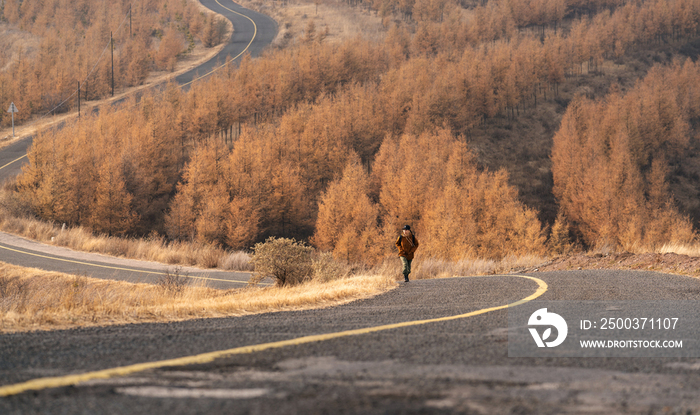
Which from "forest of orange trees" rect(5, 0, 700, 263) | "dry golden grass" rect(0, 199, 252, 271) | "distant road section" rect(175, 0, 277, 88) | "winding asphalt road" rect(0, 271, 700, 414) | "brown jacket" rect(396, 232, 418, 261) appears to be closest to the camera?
"winding asphalt road" rect(0, 271, 700, 414)

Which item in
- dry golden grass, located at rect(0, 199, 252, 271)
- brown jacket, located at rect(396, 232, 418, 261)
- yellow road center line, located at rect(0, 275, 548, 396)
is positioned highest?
yellow road center line, located at rect(0, 275, 548, 396)

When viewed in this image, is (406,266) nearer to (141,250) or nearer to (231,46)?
(141,250)

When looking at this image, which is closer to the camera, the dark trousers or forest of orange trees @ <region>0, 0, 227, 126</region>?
the dark trousers

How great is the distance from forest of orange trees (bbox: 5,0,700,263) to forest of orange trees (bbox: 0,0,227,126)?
210cm

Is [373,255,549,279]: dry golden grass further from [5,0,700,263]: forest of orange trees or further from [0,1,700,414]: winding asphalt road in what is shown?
[5,0,700,263]: forest of orange trees

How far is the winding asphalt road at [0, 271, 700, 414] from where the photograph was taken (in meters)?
2.67

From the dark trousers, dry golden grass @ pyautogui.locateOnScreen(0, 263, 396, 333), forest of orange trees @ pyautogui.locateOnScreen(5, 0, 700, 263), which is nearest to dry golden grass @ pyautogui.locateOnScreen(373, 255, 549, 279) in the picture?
the dark trousers

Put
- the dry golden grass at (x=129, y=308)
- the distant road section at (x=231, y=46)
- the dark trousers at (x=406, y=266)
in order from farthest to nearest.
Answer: the distant road section at (x=231, y=46) < the dark trousers at (x=406, y=266) < the dry golden grass at (x=129, y=308)

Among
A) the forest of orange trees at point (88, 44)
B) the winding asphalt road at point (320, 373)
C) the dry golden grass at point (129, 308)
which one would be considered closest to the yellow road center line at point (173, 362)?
the winding asphalt road at point (320, 373)

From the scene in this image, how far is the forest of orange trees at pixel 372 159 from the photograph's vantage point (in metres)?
44.5

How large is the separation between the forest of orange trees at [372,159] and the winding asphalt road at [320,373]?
35.1 m

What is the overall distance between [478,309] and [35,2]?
123 meters

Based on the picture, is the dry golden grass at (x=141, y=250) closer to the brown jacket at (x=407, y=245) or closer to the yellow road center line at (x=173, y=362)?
the brown jacket at (x=407, y=245)

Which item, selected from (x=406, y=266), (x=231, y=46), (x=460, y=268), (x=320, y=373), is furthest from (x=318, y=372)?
(x=231, y=46)
